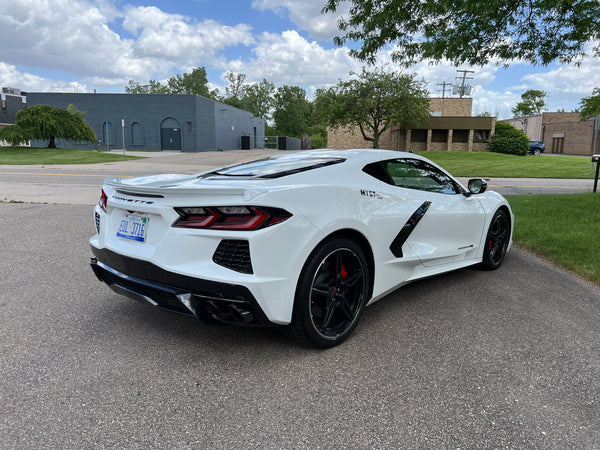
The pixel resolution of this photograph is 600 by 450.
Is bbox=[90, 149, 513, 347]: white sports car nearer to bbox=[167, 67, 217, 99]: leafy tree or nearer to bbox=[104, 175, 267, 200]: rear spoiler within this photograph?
bbox=[104, 175, 267, 200]: rear spoiler

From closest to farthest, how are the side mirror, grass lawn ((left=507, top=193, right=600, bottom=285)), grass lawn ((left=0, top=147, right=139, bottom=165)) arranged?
the side mirror < grass lawn ((left=507, top=193, right=600, bottom=285)) < grass lawn ((left=0, top=147, right=139, bottom=165))

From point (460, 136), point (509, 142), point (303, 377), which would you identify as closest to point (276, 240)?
point (303, 377)

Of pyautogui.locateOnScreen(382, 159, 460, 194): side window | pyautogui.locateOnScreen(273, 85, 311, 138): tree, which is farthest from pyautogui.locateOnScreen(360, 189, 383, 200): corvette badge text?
pyautogui.locateOnScreen(273, 85, 311, 138): tree

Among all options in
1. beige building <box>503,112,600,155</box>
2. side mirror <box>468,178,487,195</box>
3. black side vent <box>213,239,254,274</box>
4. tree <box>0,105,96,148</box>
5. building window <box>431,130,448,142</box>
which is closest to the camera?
black side vent <box>213,239,254,274</box>

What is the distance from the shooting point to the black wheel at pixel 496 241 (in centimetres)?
495

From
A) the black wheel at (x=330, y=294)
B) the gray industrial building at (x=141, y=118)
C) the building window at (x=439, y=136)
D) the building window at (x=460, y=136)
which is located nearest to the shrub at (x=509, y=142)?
the building window at (x=460, y=136)

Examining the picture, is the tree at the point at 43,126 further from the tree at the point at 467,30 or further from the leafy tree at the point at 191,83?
the leafy tree at the point at 191,83

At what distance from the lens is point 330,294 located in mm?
3020

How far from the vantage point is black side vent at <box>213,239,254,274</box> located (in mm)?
2547

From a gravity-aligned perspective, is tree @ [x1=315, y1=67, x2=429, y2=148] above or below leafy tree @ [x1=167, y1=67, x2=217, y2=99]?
below

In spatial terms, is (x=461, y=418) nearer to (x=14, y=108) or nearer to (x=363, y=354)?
(x=363, y=354)

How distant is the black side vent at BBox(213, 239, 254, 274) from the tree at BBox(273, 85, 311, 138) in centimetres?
8822

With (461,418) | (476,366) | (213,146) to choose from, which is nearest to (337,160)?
(476,366)

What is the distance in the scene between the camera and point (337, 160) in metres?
3.47
